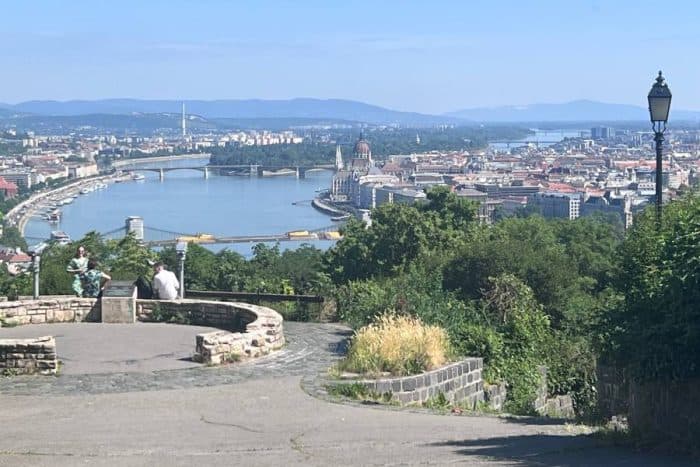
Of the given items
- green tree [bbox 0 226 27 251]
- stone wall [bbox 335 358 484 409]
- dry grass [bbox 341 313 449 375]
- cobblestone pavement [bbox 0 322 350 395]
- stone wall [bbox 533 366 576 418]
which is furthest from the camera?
green tree [bbox 0 226 27 251]

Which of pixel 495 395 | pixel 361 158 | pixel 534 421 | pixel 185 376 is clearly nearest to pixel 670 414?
pixel 534 421

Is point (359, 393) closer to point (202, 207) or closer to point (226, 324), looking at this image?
point (226, 324)

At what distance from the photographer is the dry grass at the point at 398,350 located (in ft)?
25.4

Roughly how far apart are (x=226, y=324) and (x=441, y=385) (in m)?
3.26

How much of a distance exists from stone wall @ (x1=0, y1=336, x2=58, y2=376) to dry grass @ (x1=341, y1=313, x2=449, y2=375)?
79.0 inches

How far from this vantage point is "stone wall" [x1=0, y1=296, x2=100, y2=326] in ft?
34.6

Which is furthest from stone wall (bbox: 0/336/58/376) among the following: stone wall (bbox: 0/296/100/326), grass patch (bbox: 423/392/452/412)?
grass patch (bbox: 423/392/452/412)

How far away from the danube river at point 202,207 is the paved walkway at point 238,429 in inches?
2307

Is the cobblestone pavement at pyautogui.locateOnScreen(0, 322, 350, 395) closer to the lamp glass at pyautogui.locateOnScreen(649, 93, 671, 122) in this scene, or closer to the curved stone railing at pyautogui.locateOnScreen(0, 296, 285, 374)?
the curved stone railing at pyautogui.locateOnScreen(0, 296, 285, 374)

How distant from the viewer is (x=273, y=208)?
106812 mm

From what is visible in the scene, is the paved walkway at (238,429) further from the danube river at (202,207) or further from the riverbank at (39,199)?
the riverbank at (39,199)

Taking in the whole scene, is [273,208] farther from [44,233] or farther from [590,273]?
[590,273]

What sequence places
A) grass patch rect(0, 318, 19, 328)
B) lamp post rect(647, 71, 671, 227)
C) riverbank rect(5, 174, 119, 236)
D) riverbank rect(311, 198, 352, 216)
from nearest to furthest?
1. lamp post rect(647, 71, 671, 227)
2. grass patch rect(0, 318, 19, 328)
3. riverbank rect(5, 174, 119, 236)
4. riverbank rect(311, 198, 352, 216)

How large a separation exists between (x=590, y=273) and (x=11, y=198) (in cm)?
8929
